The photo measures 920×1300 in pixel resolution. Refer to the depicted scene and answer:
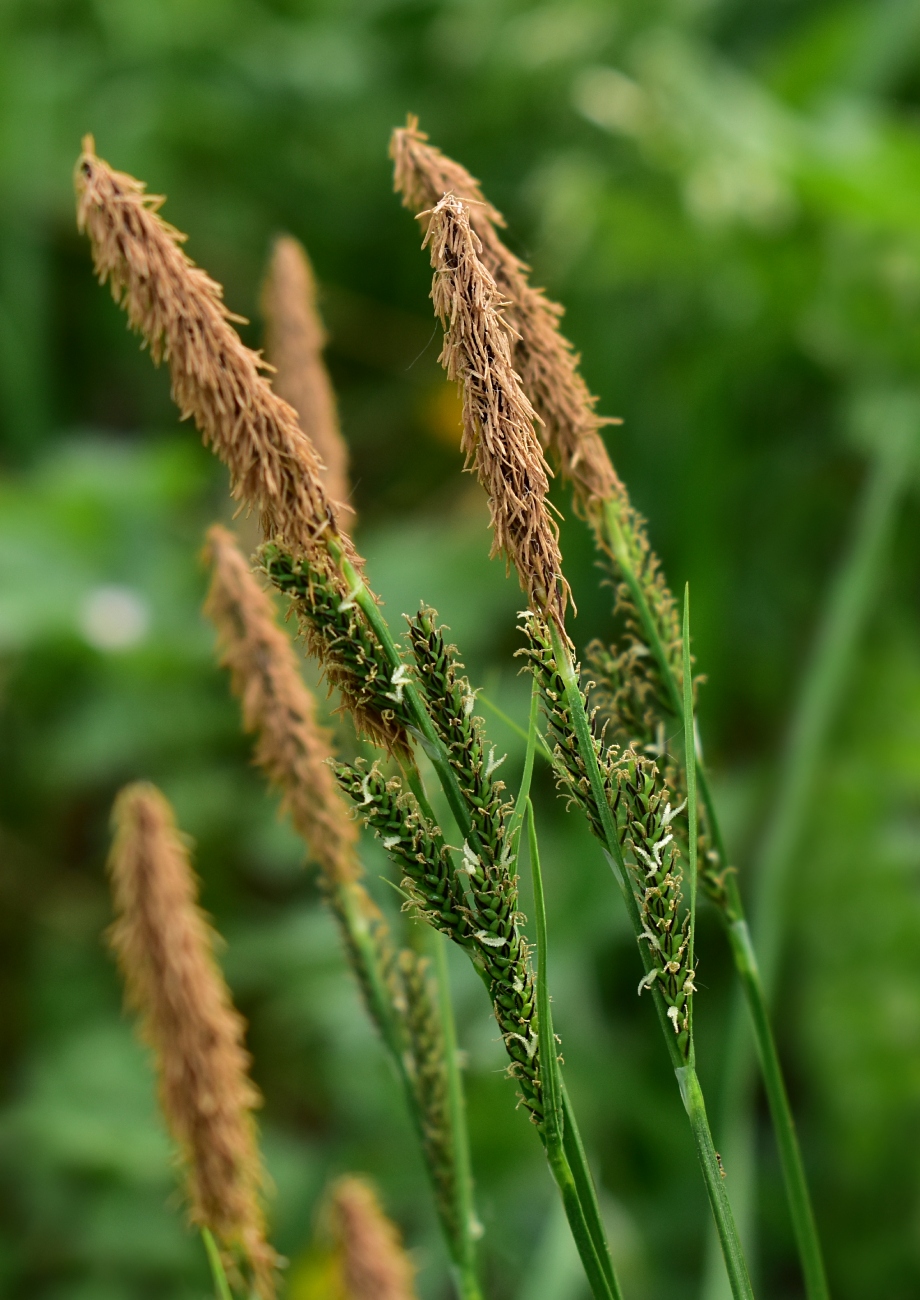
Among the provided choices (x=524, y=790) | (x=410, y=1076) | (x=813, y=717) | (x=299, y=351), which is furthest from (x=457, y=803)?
(x=813, y=717)

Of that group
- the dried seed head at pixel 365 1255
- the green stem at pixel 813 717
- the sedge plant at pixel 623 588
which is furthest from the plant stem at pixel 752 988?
the green stem at pixel 813 717

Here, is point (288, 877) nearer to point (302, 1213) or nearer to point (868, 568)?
point (302, 1213)

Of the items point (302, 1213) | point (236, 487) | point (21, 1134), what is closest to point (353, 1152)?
point (302, 1213)

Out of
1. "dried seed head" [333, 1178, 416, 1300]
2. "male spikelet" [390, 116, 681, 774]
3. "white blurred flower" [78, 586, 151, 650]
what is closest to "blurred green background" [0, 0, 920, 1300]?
"white blurred flower" [78, 586, 151, 650]

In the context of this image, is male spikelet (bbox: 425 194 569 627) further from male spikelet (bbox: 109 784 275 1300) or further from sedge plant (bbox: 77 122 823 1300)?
male spikelet (bbox: 109 784 275 1300)

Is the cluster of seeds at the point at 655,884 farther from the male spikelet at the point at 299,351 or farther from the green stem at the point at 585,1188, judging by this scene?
the male spikelet at the point at 299,351
